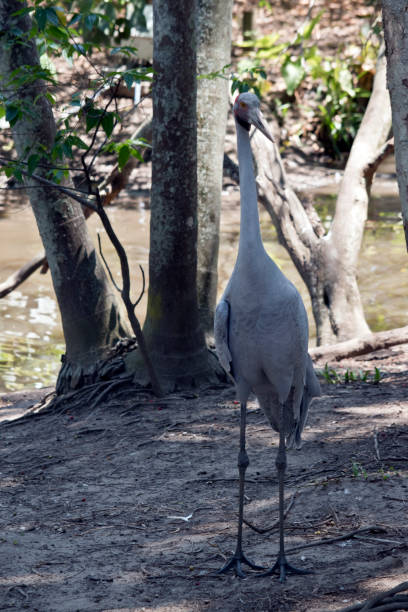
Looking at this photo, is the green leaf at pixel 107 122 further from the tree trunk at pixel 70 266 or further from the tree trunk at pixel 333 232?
the tree trunk at pixel 333 232

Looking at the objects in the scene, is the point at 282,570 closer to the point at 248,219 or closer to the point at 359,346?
the point at 248,219

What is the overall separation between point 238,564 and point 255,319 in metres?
1.15

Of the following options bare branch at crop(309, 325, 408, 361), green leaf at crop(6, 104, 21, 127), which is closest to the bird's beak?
green leaf at crop(6, 104, 21, 127)

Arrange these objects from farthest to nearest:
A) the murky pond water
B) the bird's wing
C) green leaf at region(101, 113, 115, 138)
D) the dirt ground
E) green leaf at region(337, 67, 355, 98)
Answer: green leaf at region(337, 67, 355, 98)
the murky pond water
green leaf at region(101, 113, 115, 138)
the bird's wing
the dirt ground

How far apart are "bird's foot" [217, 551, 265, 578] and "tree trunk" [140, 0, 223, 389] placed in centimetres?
261

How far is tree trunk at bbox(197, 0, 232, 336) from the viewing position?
21.8 ft

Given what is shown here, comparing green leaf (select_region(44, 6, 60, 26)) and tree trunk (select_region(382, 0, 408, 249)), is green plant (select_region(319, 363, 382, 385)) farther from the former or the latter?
green leaf (select_region(44, 6, 60, 26))

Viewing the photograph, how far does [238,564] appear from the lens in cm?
352

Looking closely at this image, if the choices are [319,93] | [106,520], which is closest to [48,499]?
[106,520]

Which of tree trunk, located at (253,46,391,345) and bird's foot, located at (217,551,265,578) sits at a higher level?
tree trunk, located at (253,46,391,345)

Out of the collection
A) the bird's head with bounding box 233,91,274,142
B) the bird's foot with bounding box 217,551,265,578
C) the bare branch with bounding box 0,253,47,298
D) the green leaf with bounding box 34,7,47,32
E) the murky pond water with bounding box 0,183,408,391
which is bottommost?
the murky pond water with bounding box 0,183,408,391

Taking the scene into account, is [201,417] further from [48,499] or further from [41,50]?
[41,50]

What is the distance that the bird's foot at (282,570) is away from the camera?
11.1 feet

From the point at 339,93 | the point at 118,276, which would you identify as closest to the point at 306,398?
the point at 118,276
